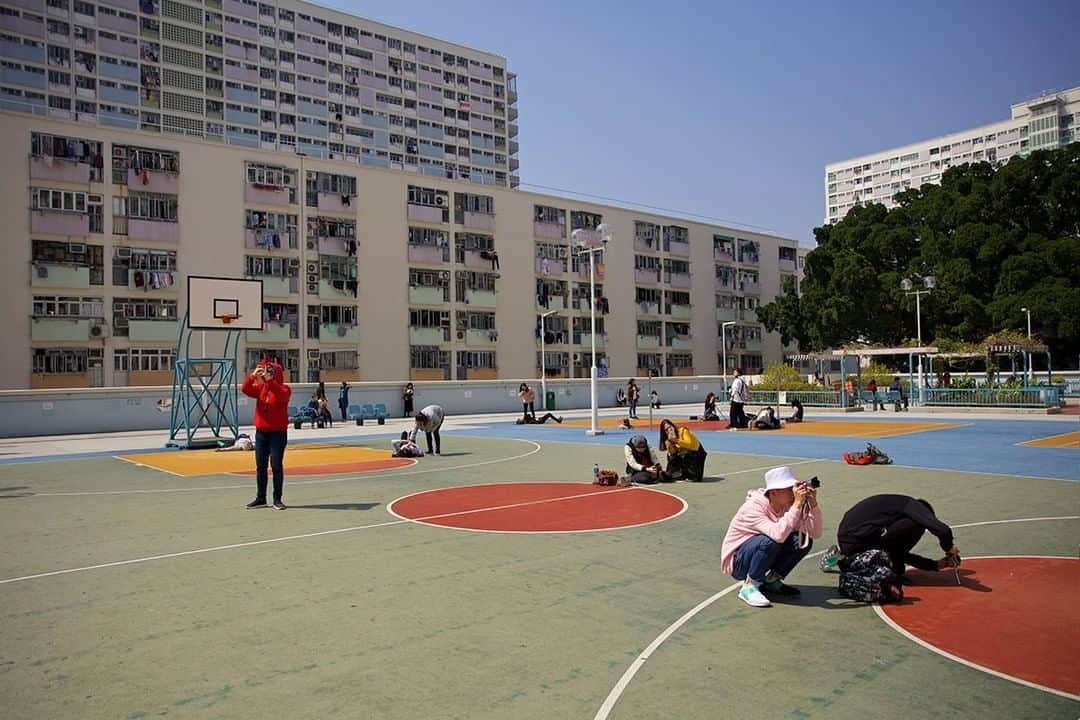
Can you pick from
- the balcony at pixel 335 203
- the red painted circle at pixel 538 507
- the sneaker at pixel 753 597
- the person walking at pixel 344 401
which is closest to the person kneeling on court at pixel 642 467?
the red painted circle at pixel 538 507

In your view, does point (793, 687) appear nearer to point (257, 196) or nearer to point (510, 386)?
point (510, 386)

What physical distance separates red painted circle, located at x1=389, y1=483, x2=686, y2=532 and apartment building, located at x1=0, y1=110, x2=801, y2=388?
75.3 feet

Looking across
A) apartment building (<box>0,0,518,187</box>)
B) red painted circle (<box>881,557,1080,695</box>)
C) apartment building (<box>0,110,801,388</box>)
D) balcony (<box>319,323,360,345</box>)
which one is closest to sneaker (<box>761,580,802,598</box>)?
red painted circle (<box>881,557,1080,695</box>)

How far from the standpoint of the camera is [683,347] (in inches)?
2731

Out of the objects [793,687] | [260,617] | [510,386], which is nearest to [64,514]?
[260,617]

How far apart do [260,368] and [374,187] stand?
1702 inches

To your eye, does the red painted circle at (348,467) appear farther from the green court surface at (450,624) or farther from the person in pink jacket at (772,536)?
the person in pink jacket at (772,536)

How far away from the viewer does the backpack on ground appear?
6.80 meters

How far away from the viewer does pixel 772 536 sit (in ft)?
22.2

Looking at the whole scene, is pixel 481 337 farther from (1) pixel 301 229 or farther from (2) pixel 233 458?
(2) pixel 233 458

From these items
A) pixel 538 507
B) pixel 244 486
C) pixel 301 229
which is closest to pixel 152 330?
pixel 301 229

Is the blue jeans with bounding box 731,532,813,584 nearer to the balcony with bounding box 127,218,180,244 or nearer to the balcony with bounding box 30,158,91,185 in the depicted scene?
the balcony with bounding box 127,218,180,244

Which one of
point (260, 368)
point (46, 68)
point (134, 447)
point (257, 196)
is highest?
point (46, 68)

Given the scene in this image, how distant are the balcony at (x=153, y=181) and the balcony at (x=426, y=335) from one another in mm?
16974
